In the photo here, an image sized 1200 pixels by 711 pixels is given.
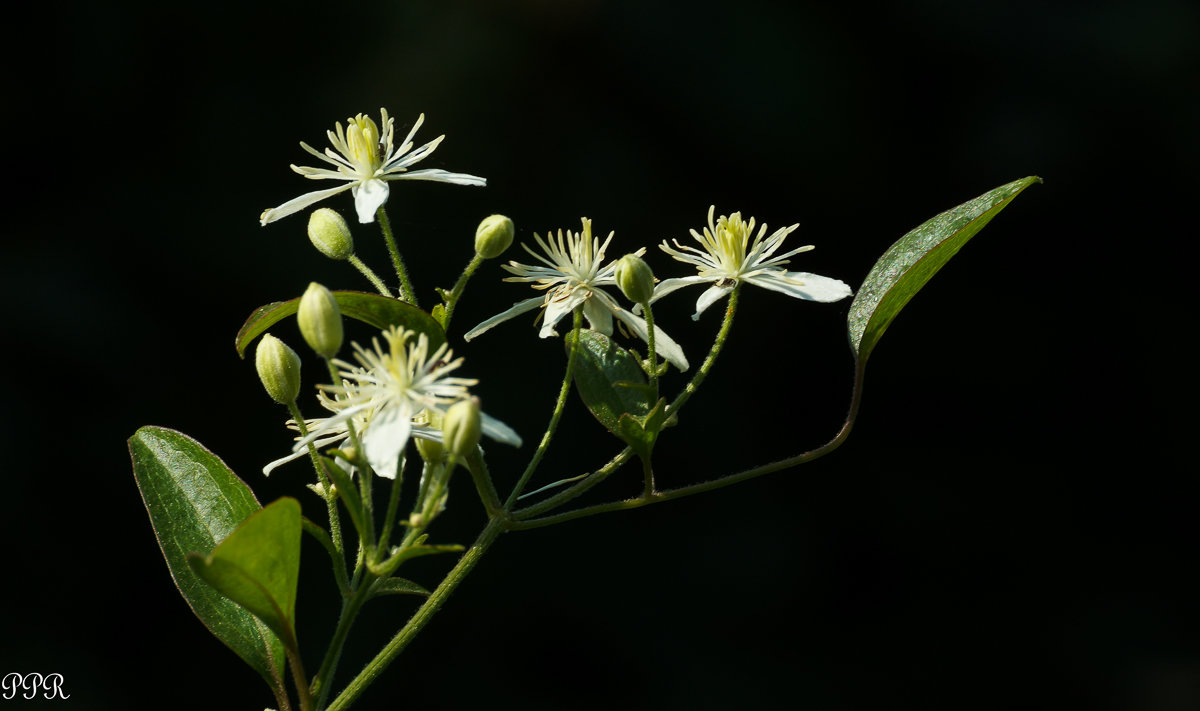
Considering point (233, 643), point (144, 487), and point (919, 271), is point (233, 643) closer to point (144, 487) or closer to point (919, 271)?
point (144, 487)

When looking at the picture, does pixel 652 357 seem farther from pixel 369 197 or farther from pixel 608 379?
pixel 369 197

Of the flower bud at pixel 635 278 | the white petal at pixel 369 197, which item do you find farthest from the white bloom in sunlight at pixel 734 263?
the white petal at pixel 369 197

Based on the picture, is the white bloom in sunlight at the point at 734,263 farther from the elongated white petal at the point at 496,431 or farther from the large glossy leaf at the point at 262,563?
the large glossy leaf at the point at 262,563

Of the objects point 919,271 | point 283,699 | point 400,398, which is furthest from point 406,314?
point 919,271

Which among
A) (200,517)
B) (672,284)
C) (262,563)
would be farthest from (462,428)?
(672,284)

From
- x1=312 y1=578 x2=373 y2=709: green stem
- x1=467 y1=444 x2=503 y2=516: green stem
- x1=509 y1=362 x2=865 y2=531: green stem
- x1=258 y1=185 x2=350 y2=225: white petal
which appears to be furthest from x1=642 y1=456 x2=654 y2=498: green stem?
x1=258 y1=185 x2=350 y2=225: white petal

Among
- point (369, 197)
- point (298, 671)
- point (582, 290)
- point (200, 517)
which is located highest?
point (369, 197)

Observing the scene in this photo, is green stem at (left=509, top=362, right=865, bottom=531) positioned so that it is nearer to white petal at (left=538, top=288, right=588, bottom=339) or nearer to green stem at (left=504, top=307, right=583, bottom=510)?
green stem at (left=504, top=307, right=583, bottom=510)
